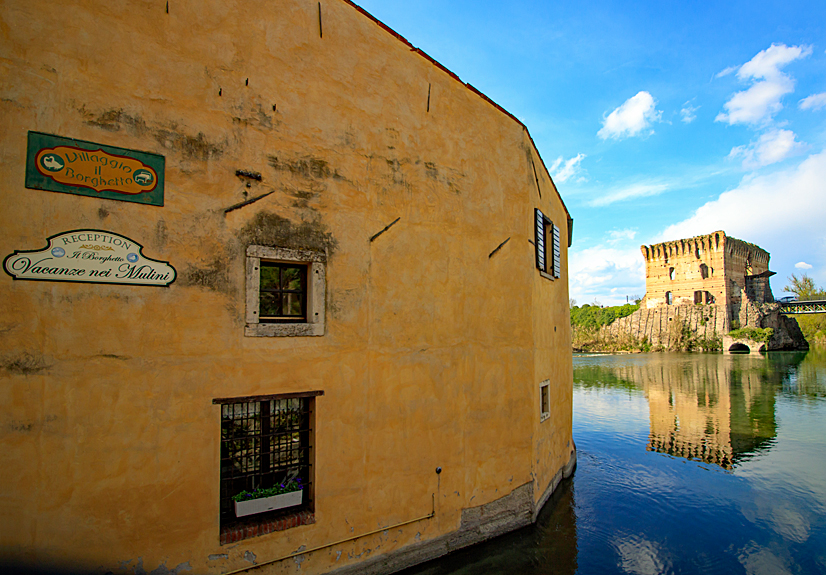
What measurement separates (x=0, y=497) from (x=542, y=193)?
8998 mm

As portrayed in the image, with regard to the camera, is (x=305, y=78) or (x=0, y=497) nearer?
(x=0, y=497)

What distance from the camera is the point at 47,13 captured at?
3898 millimetres

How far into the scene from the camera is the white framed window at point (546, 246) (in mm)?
8208

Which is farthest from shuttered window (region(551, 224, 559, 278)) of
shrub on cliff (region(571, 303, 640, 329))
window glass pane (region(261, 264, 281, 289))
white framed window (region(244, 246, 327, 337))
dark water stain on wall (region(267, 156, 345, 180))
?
shrub on cliff (region(571, 303, 640, 329))

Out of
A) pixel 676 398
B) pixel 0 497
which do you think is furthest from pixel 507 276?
pixel 676 398

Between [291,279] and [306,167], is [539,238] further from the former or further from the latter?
[291,279]

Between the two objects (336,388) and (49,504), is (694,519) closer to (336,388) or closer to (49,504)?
(336,388)

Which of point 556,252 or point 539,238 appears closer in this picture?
point 539,238

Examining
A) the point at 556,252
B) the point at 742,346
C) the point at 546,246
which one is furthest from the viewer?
the point at 742,346

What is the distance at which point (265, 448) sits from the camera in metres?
4.96

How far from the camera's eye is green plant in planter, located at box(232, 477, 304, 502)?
15.3ft

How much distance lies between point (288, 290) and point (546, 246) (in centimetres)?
589

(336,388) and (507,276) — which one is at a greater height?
(507,276)

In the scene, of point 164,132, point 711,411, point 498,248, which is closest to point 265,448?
point 164,132
